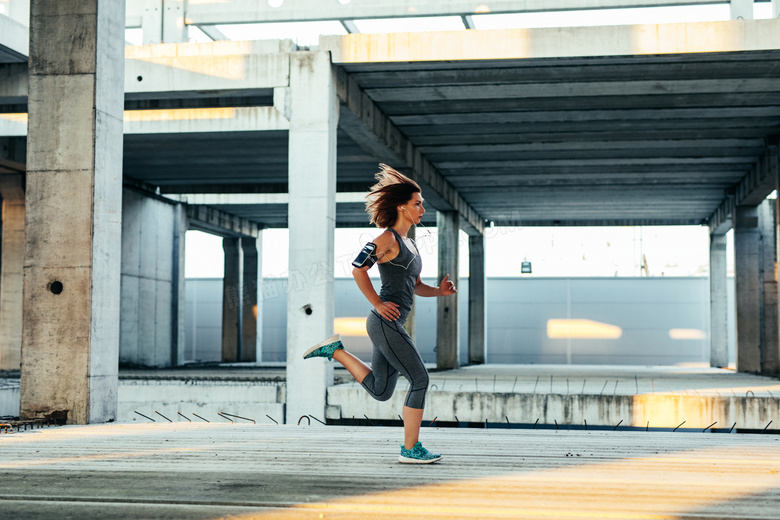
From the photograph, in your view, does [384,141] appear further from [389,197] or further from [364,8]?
[389,197]

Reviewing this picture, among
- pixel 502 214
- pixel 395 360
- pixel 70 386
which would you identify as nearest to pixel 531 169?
pixel 502 214

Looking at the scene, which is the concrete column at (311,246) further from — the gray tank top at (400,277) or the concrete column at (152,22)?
the concrete column at (152,22)

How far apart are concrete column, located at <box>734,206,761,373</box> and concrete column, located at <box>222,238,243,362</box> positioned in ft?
63.2

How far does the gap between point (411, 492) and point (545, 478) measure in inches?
34.3

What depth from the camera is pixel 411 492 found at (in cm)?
399

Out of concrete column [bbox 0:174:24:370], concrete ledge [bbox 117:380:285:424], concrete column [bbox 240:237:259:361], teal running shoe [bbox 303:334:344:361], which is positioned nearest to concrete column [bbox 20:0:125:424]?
teal running shoe [bbox 303:334:344:361]

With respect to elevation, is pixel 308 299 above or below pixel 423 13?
below

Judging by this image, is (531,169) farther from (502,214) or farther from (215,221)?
(215,221)

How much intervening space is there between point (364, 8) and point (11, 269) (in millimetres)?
12883

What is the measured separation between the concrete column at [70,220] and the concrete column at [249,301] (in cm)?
2679

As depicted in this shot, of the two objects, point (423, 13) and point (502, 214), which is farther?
point (502, 214)

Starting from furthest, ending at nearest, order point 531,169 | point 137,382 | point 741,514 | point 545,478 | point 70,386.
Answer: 1. point 531,169
2. point 137,382
3. point 70,386
4. point 545,478
5. point 741,514

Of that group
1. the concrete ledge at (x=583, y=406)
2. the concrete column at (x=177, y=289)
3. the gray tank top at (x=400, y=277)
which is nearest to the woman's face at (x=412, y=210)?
the gray tank top at (x=400, y=277)

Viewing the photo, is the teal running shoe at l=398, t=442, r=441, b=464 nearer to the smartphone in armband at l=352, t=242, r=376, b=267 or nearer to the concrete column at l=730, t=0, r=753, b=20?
the smartphone in armband at l=352, t=242, r=376, b=267
